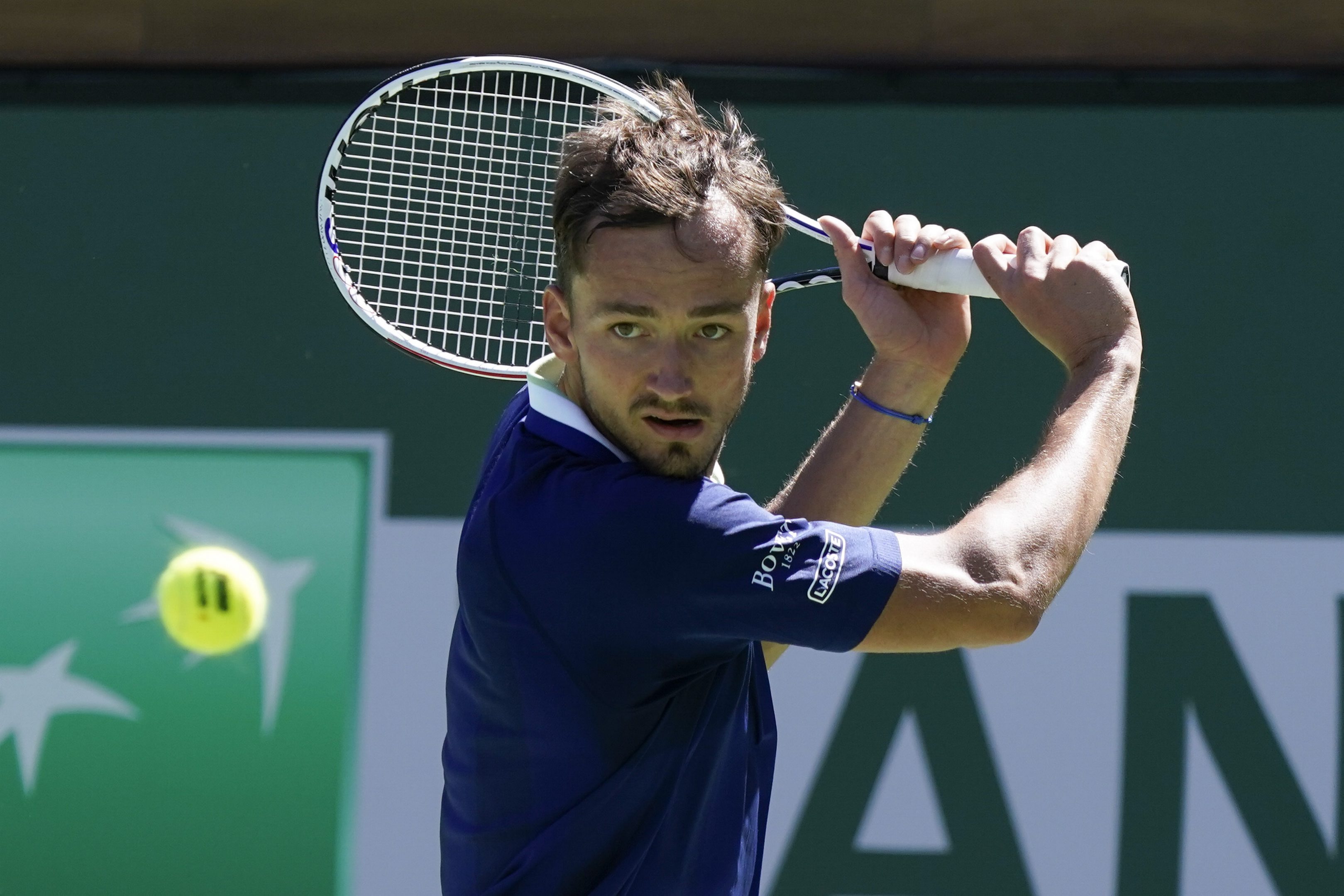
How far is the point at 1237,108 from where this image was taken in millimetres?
3900

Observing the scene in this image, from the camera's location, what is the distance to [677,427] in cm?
175

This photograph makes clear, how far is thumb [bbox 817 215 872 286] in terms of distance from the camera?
216 centimetres

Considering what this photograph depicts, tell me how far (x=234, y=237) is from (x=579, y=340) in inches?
102

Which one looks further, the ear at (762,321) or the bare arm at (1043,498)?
the ear at (762,321)

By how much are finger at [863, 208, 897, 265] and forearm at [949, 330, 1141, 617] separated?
15.1 inches

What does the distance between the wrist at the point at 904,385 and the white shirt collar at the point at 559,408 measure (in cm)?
35

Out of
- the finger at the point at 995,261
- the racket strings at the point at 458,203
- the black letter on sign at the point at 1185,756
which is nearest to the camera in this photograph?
the finger at the point at 995,261

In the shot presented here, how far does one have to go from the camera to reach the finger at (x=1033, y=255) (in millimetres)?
1867

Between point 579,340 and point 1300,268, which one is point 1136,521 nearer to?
point 1300,268

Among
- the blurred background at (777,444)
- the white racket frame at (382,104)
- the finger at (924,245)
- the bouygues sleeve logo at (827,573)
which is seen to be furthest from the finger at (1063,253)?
the blurred background at (777,444)

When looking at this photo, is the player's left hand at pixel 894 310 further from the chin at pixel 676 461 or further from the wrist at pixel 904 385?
the chin at pixel 676 461

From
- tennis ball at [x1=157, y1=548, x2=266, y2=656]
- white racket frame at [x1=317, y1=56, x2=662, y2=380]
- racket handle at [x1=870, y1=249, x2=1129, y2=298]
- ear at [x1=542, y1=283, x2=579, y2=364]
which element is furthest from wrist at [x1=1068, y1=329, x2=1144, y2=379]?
tennis ball at [x1=157, y1=548, x2=266, y2=656]

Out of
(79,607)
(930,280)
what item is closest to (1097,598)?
(930,280)

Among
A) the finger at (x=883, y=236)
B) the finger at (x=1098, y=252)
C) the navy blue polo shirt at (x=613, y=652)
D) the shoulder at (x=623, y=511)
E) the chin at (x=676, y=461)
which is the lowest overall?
the navy blue polo shirt at (x=613, y=652)
